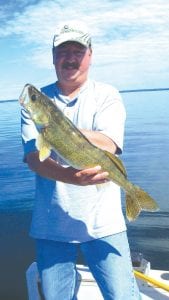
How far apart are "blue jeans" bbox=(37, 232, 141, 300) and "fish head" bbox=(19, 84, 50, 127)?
4.86 ft

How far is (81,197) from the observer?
15.9 feet

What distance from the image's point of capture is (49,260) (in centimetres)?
504

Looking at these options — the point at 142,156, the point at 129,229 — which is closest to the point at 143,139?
the point at 142,156

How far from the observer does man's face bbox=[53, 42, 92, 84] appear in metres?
4.73

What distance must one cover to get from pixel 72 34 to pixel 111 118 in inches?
39.7

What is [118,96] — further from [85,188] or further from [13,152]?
[13,152]

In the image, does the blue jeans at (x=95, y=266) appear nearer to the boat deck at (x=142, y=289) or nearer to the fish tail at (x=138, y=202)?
the fish tail at (x=138, y=202)

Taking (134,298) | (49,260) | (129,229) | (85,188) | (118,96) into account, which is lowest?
(129,229)

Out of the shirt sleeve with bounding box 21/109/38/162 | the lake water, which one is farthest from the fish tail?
the lake water

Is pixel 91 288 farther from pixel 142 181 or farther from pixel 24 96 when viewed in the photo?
pixel 142 181

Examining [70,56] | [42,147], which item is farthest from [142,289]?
[70,56]

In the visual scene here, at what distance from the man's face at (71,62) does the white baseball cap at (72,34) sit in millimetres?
47

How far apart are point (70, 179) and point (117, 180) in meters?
0.50

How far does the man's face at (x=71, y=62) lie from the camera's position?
4.73 meters
